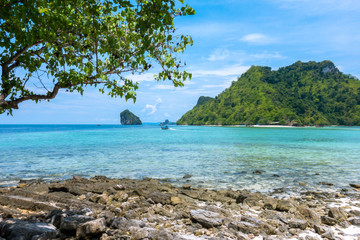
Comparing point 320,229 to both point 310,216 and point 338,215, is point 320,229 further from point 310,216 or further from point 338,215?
point 338,215

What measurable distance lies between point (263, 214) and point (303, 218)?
1.15 meters

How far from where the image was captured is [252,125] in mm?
156625

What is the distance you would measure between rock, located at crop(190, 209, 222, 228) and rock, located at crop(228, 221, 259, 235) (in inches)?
14.6

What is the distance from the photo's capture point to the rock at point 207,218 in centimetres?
643

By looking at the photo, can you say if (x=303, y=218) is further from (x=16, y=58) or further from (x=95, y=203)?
(x=16, y=58)

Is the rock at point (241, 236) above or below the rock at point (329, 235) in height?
above

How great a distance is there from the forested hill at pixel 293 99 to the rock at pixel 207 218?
15125cm

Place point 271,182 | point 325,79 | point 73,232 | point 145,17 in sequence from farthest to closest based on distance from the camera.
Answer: point 325,79
point 271,182
point 73,232
point 145,17

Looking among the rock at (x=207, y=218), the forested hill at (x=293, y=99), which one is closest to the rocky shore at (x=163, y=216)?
the rock at (x=207, y=218)

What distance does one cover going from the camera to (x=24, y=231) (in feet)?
16.5

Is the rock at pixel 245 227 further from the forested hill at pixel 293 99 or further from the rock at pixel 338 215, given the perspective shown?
the forested hill at pixel 293 99

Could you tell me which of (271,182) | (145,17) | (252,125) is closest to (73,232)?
(145,17)

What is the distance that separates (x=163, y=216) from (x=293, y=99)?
175567 millimetres

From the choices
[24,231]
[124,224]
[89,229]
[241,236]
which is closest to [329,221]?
[241,236]
